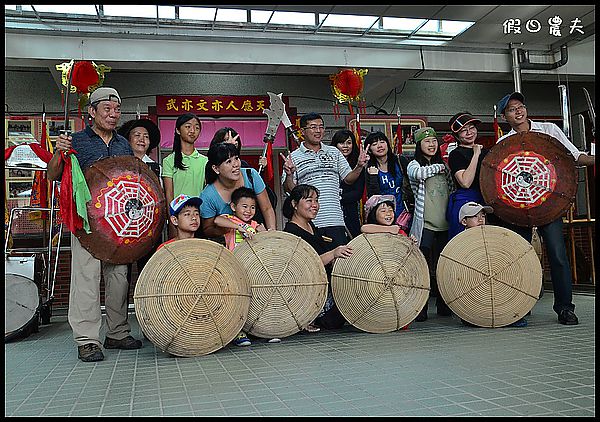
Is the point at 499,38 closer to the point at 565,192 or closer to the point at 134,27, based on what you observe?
the point at 565,192

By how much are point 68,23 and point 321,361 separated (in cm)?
512

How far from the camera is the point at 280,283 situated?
363 centimetres

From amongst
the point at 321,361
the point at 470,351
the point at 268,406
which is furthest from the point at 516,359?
the point at 268,406

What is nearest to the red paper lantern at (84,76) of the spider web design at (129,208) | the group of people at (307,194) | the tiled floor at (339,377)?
the group of people at (307,194)

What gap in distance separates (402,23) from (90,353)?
17.4ft

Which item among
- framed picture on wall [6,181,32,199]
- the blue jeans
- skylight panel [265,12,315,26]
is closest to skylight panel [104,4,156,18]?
skylight panel [265,12,315,26]

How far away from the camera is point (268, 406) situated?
2.21 metres

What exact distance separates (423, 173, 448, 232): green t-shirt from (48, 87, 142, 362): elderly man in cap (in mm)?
2240

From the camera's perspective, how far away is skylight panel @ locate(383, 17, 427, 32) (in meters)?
6.94

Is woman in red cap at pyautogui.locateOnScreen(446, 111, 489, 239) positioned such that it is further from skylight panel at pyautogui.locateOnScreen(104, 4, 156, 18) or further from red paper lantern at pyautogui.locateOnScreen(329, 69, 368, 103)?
skylight panel at pyautogui.locateOnScreen(104, 4, 156, 18)

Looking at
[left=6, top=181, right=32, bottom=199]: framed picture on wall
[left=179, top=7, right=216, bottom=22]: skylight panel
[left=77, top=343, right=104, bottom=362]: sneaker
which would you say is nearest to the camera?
[left=77, top=343, right=104, bottom=362]: sneaker

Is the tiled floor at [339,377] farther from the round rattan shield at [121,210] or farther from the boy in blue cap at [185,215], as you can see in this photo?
the boy in blue cap at [185,215]

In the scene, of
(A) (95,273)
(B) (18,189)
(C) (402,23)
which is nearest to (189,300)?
(A) (95,273)

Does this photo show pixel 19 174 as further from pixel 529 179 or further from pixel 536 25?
pixel 536 25
